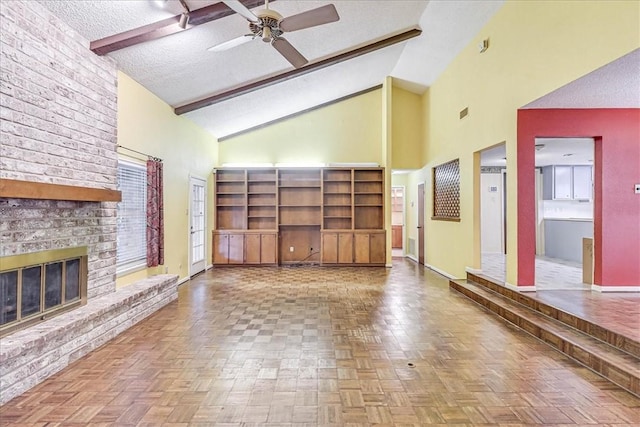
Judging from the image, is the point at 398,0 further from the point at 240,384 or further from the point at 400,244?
the point at 400,244

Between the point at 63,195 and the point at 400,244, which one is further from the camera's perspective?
the point at 400,244

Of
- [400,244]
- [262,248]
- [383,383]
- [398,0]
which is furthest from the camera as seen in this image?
[400,244]

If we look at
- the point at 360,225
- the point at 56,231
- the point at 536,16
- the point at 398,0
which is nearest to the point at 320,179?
the point at 360,225

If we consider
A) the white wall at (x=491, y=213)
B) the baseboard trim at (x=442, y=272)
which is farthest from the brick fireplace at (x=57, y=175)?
the white wall at (x=491, y=213)

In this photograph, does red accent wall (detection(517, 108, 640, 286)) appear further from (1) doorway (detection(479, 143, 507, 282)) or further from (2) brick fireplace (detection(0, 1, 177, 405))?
(2) brick fireplace (detection(0, 1, 177, 405))

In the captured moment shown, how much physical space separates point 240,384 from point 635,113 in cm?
532

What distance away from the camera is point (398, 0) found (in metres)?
4.64

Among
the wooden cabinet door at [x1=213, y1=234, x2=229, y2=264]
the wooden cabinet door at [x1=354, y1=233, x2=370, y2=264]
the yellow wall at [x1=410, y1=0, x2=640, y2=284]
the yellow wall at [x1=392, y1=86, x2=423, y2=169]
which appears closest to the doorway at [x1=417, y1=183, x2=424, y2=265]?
the yellow wall at [x1=410, y1=0, x2=640, y2=284]

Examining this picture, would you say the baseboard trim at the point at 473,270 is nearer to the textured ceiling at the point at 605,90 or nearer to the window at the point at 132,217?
the textured ceiling at the point at 605,90

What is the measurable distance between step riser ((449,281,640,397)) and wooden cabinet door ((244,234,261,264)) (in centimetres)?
496

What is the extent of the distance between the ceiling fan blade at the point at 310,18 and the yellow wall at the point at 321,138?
5.13 meters

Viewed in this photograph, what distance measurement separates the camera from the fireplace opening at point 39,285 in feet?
8.46

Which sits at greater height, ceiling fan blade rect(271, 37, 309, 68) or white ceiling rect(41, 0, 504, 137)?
white ceiling rect(41, 0, 504, 137)

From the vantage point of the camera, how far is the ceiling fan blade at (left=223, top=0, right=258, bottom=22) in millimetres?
2535
